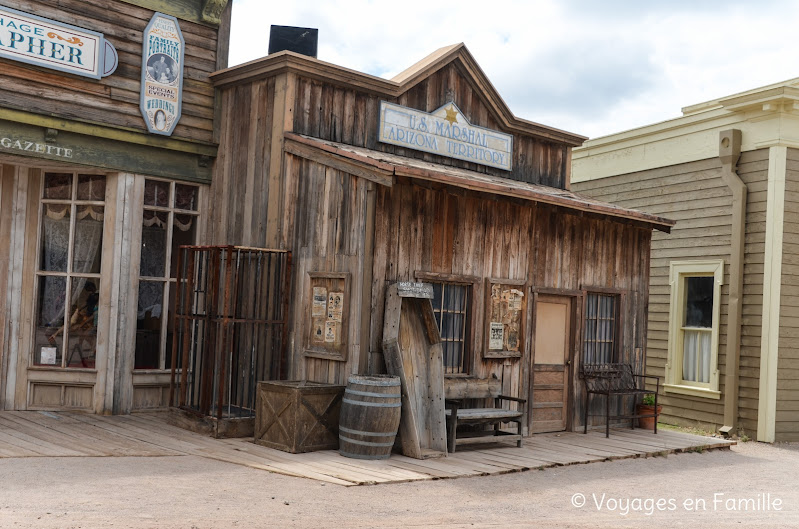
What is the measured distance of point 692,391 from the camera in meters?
14.0

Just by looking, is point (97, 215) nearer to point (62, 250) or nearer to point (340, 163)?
point (62, 250)

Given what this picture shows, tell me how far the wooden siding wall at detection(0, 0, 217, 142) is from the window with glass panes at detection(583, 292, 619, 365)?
5.67 meters

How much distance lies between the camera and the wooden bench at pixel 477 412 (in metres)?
9.34

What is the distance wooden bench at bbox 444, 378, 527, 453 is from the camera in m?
9.34

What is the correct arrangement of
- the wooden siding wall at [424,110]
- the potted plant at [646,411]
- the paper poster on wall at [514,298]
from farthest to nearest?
1. the potted plant at [646,411]
2. the paper poster on wall at [514,298]
3. the wooden siding wall at [424,110]

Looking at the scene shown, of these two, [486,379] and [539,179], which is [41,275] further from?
[539,179]

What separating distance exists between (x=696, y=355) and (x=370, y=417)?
7.66 m

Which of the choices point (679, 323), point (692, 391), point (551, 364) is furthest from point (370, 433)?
point (679, 323)

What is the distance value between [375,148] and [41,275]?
14.4 feet

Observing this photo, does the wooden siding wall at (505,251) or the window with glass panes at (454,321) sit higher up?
the wooden siding wall at (505,251)

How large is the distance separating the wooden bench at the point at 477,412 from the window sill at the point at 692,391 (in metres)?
4.49

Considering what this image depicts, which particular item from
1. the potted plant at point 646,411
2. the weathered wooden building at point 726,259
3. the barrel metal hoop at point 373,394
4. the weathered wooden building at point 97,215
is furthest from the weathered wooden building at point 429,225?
the weathered wooden building at point 726,259

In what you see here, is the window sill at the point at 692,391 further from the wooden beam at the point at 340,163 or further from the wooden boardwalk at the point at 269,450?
the wooden beam at the point at 340,163

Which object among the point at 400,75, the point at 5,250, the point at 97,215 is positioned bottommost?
the point at 5,250
